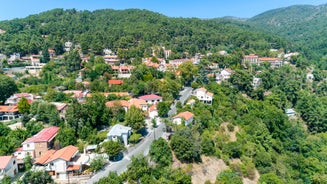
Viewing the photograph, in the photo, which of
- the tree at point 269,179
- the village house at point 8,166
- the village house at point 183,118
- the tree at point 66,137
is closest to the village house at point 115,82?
the village house at point 183,118

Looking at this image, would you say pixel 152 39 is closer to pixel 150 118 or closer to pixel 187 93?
pixel 187 93

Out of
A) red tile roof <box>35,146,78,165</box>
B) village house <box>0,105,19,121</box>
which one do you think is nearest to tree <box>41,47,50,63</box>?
village house <box>0,105,19,121</box>

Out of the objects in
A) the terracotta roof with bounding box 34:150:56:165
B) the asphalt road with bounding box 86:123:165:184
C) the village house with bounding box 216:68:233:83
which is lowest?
the asphalt road with bounding box 86:123:165:184

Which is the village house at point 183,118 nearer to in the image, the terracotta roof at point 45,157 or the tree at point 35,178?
the terracotta roof at point 45,157

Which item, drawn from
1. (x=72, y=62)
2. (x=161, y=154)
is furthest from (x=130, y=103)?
(x=72, y=62)


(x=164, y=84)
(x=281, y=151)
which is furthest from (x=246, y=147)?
(x=164, y=84)

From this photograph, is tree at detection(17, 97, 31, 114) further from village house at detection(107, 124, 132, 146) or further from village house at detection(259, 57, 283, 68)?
village house at detection(259, 57, 283, 68)

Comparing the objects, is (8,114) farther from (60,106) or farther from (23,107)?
(60,106)

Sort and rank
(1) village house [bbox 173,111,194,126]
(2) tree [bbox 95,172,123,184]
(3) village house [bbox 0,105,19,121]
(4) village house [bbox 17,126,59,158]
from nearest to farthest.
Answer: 1. (2) tree [bbox 95,172,123,184]
2. (4) village house [bbox 17,126,59,158]
3. (1) village house [bbox 173,111,194,126]
4. (3) village house [bbox 0,105,19,121]
